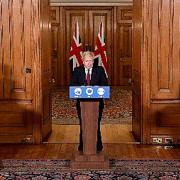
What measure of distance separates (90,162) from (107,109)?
4.56 m

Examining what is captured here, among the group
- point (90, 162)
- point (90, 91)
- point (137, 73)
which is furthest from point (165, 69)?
point (90, 162)

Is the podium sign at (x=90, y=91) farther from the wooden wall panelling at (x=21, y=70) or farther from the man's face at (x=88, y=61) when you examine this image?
the wooden wall panelling at (x=21, y=70)

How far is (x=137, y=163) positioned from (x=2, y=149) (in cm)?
194

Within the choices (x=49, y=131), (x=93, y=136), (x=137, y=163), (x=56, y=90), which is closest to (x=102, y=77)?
(x=93, y=136)

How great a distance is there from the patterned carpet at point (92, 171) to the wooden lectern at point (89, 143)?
0.12 meters

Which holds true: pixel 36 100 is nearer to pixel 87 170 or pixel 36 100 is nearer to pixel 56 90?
pixel 87 170

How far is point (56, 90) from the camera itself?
527 inches

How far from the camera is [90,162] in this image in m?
5.09

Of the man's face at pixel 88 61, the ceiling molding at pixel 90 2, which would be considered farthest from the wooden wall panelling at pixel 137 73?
the ceiling molding at pixel 90 2

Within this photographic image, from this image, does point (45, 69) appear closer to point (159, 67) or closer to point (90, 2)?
point (159, 67)

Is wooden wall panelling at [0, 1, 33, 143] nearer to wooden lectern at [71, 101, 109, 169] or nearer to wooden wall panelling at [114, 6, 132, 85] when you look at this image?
wooden lectern at [71, 101, 109, 169]

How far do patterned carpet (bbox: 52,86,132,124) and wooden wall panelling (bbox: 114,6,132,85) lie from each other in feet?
4.37

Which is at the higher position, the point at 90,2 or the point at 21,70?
the point at 90,2

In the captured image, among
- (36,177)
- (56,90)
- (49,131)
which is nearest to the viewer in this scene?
(36,177)
